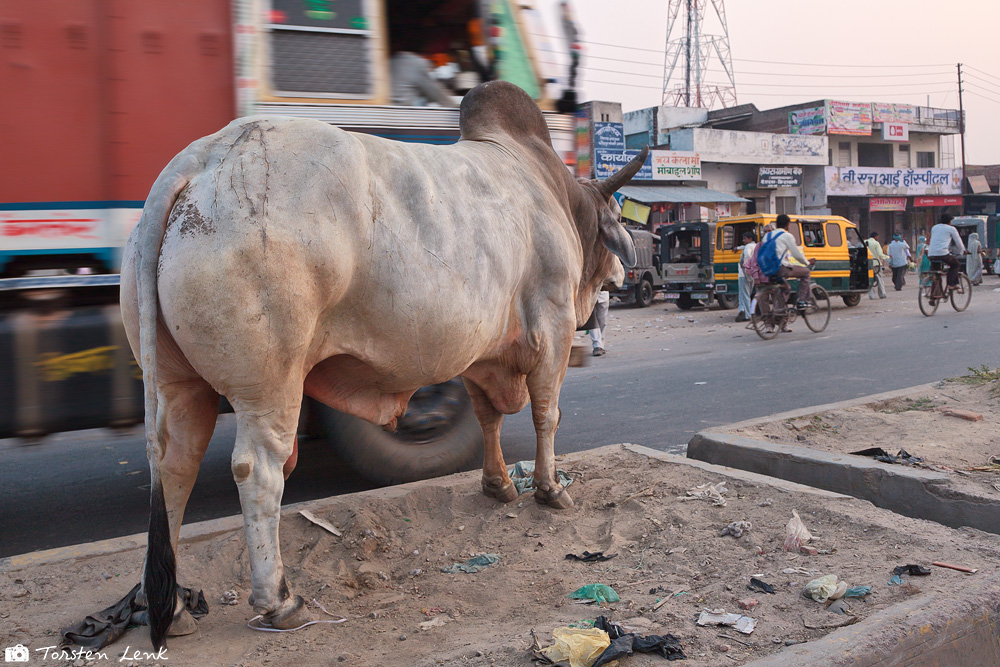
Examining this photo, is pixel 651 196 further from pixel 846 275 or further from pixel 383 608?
pixel 383 608

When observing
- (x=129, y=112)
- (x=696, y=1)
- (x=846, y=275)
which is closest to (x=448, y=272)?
(x=129, y=112)

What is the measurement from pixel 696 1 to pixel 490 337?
45.2 meters

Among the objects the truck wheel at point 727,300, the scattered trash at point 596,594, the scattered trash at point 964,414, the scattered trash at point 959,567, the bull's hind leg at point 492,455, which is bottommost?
the scattered trash at point 596,594

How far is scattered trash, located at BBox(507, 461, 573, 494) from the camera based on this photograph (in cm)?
449

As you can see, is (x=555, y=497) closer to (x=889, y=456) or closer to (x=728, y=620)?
(x=728, y=620)

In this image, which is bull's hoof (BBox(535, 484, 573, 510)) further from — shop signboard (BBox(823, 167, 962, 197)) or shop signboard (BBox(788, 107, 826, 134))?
shop signboard (BBox(788, 107, 826, 134))

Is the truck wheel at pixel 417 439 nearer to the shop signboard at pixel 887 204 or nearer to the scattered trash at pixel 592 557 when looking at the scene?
the scattered trash at pixel 592 557

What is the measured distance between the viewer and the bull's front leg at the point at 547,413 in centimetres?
408

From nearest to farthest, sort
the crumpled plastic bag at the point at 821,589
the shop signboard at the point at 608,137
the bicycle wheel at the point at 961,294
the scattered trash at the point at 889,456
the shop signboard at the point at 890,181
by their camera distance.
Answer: the crumpled plastic bag at the point at 821,589, the scattered trash at the point at 889,456, the bicycle wheel at the point at 961,294, the shop signboard at the point at 608,137, the shop signboard at the point at 890,181

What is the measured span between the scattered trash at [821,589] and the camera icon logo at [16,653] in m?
2.75

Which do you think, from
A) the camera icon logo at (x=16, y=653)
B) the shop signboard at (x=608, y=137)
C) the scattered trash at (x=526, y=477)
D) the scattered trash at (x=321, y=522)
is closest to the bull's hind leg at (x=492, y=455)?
the scattered trash at (x=526, y=477)

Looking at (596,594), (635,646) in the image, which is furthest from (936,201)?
(635,646)

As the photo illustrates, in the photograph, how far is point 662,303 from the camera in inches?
867

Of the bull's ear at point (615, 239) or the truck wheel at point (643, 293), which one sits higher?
the bull's ear at point (615, 239)
